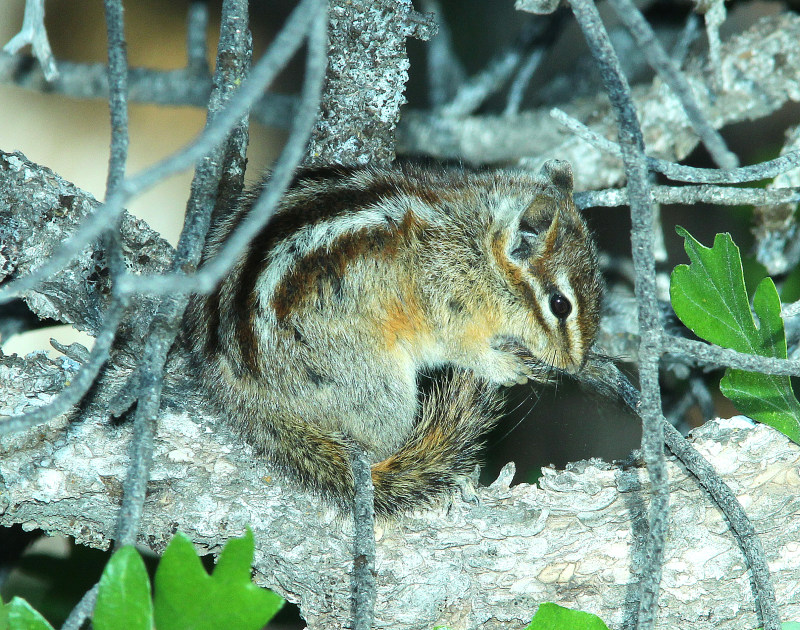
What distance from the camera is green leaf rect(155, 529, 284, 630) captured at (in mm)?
808

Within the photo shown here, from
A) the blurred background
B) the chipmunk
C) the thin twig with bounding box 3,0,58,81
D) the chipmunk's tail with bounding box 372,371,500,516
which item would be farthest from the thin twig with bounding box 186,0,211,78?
the chipmunk's tail with bounding box 372,371,500,516

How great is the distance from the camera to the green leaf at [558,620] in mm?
961

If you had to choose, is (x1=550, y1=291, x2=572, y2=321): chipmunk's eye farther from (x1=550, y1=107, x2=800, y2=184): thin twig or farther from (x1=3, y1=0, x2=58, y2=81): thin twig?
(x1=3, y1=0, x2=58, y2=81): thin twig

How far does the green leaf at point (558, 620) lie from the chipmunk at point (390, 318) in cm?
41

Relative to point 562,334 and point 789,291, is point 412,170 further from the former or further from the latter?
point 789,291

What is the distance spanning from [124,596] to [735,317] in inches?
40.6

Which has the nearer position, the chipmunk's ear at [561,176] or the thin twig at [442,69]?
the chipmunk's ear at [561,176]

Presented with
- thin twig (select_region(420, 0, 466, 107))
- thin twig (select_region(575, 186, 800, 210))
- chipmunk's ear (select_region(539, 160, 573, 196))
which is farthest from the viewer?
thin twig (select_region(420, 0, 466, 107))

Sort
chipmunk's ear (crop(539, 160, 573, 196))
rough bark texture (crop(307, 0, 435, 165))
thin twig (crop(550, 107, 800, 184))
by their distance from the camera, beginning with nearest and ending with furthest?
thin twig (crop(550, 107, 800, 184)), rough bark texture (crop(307, 0, 435, 165)), chipmunk's ear (crop(539, 160, 573, 196))

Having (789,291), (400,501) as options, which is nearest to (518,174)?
(789,291)

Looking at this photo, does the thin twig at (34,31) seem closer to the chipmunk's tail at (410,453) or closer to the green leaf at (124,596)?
the chipmunk's tail at (410,453)

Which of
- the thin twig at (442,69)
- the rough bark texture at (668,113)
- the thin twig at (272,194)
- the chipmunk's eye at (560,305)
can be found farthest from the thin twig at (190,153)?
the thin twig at (442,69)

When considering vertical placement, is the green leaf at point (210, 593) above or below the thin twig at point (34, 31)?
below

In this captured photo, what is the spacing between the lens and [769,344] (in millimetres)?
1213
